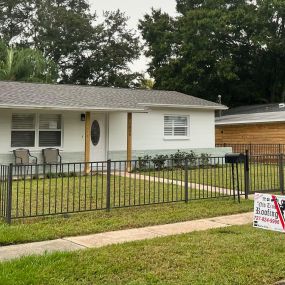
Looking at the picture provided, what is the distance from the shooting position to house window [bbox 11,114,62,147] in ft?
51.3

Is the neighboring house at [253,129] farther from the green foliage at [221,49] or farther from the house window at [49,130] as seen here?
the house window at [49,130]

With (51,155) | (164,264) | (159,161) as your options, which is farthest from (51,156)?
(164,264)

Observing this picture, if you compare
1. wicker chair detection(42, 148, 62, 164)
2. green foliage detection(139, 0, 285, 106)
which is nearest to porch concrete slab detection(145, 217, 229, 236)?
wicker chair detection(42, 148, 62, 164)

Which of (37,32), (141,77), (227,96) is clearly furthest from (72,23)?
(227,96)

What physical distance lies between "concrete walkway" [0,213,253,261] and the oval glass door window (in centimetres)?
1007

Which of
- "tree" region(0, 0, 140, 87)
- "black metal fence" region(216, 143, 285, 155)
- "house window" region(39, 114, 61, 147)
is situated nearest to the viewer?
"house window" region(39, 114, 61, 147)

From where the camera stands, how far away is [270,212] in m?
6.31

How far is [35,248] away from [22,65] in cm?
2702

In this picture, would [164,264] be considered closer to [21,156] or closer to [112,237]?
[112,237]

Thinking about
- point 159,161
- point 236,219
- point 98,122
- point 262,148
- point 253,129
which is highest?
point 253,129

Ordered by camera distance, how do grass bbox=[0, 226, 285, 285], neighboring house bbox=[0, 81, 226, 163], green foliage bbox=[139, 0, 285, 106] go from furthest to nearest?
green foliage bbox=[139, 0, 285, 106] → neighboring house bbox=[0, 81, 226, 163] → grass bbox=[0, 226, 285, 285]

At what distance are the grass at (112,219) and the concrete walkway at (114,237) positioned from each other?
247 millimetres

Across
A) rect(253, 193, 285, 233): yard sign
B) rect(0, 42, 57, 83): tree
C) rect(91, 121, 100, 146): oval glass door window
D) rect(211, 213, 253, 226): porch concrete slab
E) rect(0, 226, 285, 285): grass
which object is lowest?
rect(0, 226, 285, 285): grass

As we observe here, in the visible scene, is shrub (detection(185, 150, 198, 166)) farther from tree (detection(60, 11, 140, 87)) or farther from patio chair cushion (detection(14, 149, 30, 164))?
tree (detection(60, 11, 140, 87))
